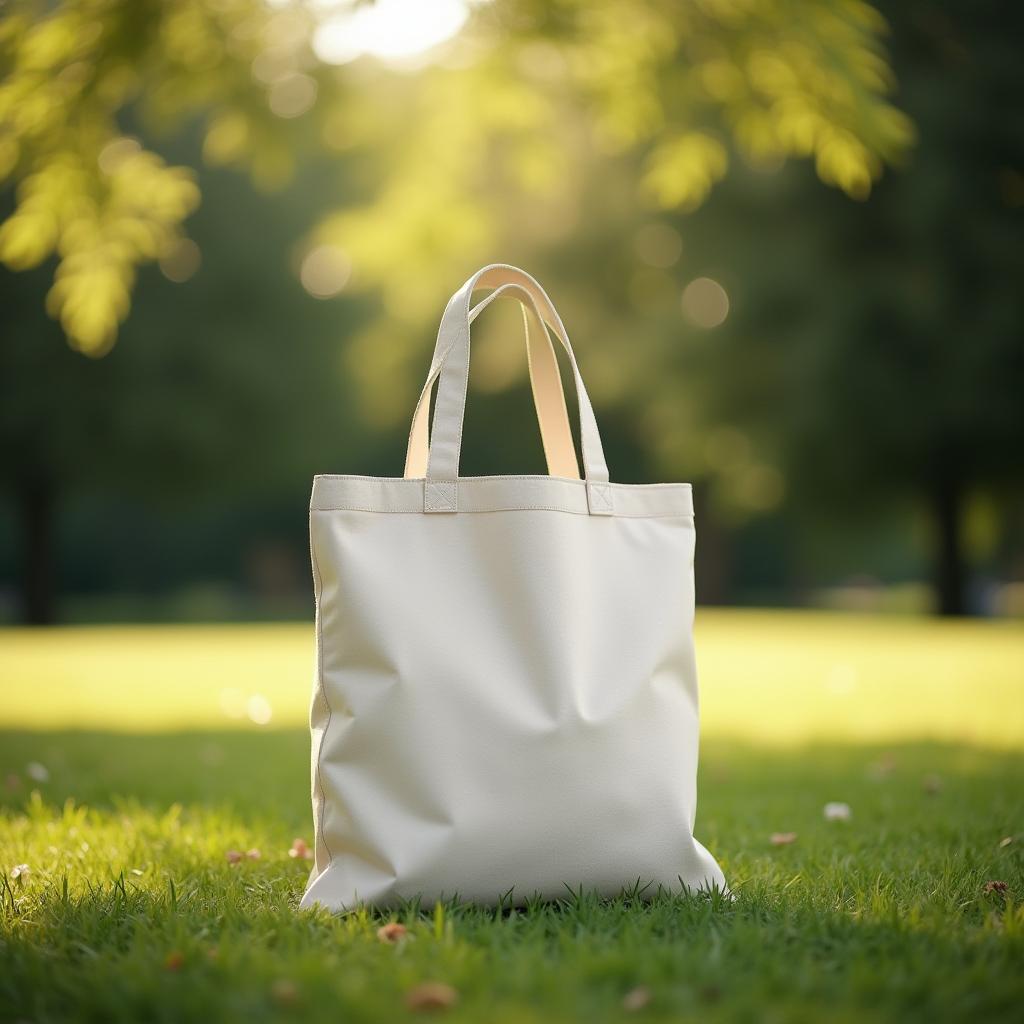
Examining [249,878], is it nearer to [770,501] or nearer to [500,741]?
[500,741]

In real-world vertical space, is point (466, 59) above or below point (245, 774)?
above

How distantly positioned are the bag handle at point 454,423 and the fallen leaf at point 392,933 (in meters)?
0.85

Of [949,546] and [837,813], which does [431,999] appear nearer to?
[837,813]

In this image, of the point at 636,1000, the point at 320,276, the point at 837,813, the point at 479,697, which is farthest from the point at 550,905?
the point at 320,276

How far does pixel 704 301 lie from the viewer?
17.5 m

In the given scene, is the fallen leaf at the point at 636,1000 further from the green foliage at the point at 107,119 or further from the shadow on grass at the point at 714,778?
the green foliage at the point at 107,119

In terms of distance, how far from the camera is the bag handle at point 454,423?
7.71ft

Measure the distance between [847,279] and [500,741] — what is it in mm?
13964

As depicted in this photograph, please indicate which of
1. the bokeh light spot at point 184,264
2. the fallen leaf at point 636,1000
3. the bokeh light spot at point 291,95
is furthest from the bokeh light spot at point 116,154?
the bokeh light spot at point 184,264

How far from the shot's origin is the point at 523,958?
1942 mm

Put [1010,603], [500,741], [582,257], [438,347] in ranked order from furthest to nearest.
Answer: [1010,603] → [582,257] → [438,347] → [500,741]

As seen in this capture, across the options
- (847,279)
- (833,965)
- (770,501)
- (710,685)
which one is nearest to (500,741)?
(833,965)

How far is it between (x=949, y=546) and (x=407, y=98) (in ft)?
41.7

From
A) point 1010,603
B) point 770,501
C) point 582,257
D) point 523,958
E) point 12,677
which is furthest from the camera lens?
point 1010,603
